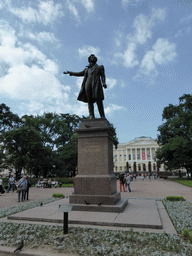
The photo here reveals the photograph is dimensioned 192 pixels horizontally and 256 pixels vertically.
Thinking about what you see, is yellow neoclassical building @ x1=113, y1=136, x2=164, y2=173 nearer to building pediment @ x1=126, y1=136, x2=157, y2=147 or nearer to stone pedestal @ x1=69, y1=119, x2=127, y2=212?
building pediment @ x1=126, y1=136, x2=157, y2=147

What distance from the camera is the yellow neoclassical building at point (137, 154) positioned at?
10362 cm

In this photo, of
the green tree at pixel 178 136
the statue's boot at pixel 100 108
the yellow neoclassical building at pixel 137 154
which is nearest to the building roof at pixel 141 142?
the yellow neoclassical building at pixel 137 154

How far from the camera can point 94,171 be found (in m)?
7.71

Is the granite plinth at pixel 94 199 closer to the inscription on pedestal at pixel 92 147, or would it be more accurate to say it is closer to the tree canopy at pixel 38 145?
the inscription on pedestal at pixel 92 147

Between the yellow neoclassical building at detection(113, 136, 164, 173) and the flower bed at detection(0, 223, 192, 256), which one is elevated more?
the yellow neoclassical building at detection(113, 136, 164, 173)

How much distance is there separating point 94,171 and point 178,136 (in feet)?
109

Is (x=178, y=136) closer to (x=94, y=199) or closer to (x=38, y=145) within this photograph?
(x=38, y=145)

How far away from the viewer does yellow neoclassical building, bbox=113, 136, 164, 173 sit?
4079 inches

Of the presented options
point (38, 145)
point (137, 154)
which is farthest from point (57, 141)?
point (137, 154)

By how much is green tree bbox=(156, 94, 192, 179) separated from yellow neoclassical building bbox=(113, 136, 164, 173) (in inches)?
2323

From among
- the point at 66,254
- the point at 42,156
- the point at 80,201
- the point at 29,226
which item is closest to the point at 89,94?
the point at 80,201

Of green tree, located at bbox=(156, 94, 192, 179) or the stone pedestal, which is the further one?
green tree, located at bbox=(156, 94, 192, 179)

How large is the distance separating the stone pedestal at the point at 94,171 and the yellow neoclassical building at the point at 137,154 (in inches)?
3791

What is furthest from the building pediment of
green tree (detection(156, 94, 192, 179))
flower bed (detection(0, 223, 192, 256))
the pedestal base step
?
flower bed (detection(0, 223, 192, 256))
